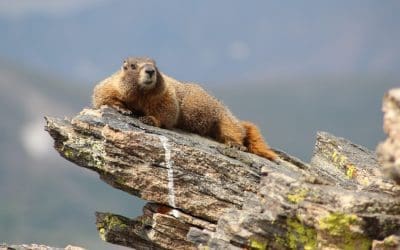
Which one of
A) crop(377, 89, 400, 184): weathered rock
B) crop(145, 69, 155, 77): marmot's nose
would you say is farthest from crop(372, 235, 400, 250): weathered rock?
crop(145, 69, 155, 77): marmot's nose

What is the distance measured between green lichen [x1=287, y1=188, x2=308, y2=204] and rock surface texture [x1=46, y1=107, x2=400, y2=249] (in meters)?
0.17

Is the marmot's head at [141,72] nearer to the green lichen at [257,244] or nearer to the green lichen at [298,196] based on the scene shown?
the green lichen at [257,244]

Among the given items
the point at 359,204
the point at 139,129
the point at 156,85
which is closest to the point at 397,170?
the point at 359,204

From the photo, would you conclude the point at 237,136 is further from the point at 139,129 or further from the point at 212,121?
the point at 139,129

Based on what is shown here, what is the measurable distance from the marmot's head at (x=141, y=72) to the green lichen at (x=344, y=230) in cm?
990

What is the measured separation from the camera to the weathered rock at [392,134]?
15633mm

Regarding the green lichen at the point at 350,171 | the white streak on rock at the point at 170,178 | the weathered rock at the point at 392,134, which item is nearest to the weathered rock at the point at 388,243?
the weathered rock at the point at 392,134

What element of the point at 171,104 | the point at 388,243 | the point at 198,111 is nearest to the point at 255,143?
the point at 198,111

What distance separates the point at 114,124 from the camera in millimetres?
23828

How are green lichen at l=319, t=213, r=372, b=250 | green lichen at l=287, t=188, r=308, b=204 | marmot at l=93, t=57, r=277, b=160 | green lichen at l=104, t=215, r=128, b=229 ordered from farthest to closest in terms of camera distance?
marmot at l=93, t=57, r=277, b=160
green lichen at l=104, t=215, r=128, b=229
green lichen at l=287, t=188, r=308, b=204
green lichen at l=319, t=213, r=372, b=250

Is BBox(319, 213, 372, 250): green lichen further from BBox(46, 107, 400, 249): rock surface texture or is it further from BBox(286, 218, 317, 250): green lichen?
BBox(46, 107, 400, 249): rock surface texture

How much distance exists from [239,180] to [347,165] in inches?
185

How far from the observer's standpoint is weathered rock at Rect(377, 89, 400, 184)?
1563 cm

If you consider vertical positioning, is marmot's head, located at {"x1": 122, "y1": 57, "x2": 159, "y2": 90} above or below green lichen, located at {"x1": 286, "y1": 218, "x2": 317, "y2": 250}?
above
